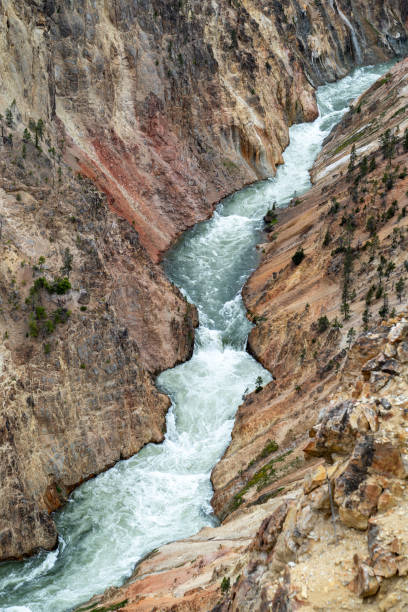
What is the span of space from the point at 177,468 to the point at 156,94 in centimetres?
2959

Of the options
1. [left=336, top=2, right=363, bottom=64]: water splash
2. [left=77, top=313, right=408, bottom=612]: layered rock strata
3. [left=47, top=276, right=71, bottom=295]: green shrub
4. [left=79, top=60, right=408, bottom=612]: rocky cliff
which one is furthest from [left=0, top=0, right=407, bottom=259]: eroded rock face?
[left=77, top=313, right=408, bottom=612]: layered rock strata

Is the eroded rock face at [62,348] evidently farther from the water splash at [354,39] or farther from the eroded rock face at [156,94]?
the water splash at [354,39]

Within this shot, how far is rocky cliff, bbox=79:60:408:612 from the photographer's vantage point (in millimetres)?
10133

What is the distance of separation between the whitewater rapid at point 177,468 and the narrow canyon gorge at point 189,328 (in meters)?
0.10

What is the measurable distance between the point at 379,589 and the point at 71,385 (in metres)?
18.9

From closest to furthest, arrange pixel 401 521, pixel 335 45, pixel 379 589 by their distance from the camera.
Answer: pixel 379 589, pixel 401 521, pixel 335 45

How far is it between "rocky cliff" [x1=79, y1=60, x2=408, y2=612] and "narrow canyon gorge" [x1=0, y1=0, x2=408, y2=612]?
65 millimetres

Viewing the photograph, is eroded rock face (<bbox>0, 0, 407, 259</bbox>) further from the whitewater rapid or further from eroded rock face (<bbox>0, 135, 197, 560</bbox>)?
eroded rock face (<bbox>0, 135, 197, 560</bbox>)

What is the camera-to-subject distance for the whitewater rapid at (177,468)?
21.7m

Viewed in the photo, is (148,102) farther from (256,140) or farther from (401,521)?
(401,521)

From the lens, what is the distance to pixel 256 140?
51.3m

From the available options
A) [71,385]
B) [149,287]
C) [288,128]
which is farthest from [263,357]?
[288,128]

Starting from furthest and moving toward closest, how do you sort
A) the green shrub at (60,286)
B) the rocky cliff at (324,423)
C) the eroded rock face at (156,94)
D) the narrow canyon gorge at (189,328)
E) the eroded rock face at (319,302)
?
the eroded rock face at (156,94), the green shrub at (60,286), the eroded rock face at (319,302), the narrow canyon gorge at (189,328), the rocky cliff at (324,423)

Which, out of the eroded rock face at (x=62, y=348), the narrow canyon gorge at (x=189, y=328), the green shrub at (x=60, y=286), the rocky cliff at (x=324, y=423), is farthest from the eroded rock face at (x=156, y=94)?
the green shrub at (x=60, y=286)
